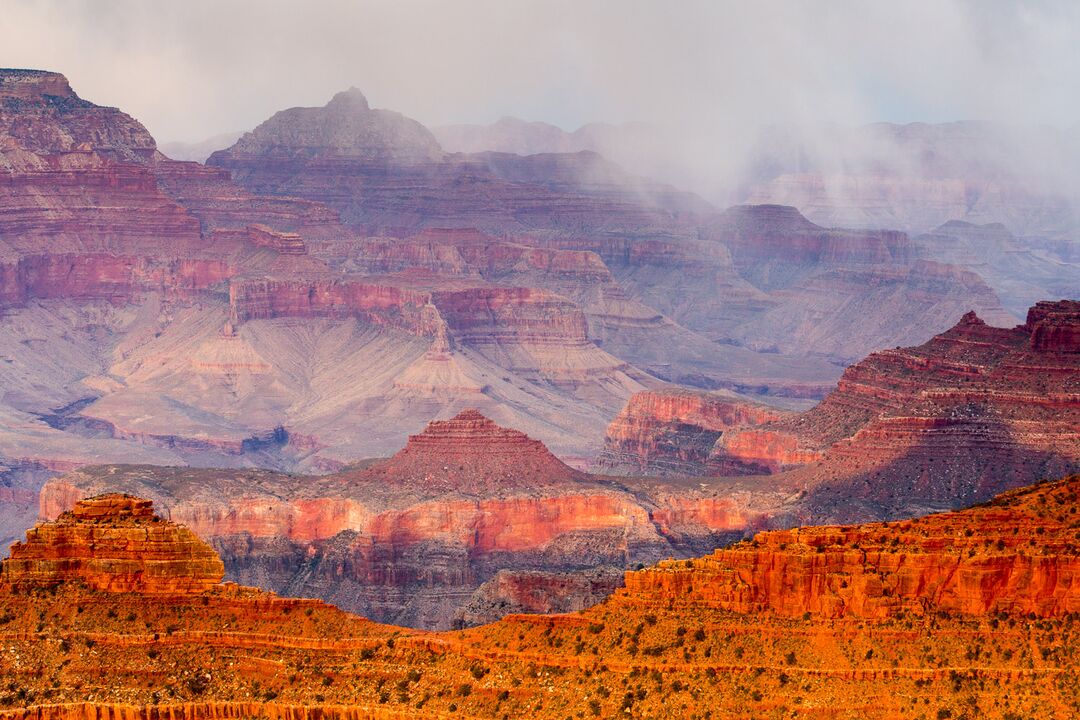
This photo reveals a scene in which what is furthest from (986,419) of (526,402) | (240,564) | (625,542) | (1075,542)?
(526,402)

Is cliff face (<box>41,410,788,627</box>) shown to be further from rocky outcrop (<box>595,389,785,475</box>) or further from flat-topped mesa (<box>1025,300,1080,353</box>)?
rocky outcrop (<box>595,389,785,475</box>)

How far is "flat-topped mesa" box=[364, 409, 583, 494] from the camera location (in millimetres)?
110125

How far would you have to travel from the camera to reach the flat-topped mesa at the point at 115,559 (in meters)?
51.9

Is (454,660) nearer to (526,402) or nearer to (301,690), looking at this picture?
(301,690)

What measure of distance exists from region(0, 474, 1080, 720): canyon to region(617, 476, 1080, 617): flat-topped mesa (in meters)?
0.04

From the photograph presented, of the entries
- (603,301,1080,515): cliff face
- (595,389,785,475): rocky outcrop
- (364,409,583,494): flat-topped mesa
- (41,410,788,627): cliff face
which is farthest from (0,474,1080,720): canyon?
(595,389,785,475): rocky outcrop

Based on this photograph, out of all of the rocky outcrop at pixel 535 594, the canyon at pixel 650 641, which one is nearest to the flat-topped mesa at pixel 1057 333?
the rocky outcrop at pixel 535 594

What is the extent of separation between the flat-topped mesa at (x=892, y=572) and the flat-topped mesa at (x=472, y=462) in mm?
Answer: 59646

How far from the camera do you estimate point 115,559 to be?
171 ft

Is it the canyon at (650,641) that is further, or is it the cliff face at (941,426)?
the cliff face at (941,426)

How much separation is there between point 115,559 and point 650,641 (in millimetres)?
11795

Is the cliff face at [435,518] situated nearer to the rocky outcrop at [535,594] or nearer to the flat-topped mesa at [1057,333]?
the rocky outcrop at [535,594]

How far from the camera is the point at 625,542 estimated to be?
106125 mm

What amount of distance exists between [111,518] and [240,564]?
53.3m
